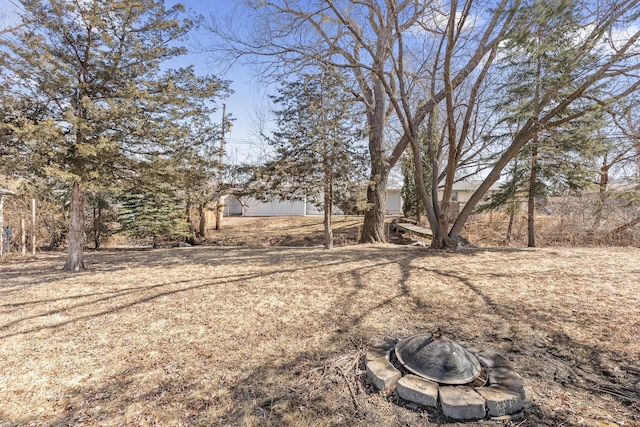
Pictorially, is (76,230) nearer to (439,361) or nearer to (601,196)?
(439,361)

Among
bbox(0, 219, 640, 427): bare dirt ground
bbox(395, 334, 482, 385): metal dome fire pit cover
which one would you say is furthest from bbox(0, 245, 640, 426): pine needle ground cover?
bbox(395, 334, 482, 385): metal dome fire pit cover

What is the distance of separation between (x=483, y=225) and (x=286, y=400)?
13.4 metres

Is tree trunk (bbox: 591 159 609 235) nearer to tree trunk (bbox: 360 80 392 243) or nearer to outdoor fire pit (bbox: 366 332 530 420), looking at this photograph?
tree trunk (bbox: 360 80 392 243)

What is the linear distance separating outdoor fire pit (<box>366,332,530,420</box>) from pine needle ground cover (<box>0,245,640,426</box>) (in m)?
0.08

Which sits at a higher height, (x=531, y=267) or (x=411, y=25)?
(x=411, y=25)

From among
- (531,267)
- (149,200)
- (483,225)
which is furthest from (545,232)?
(149,200)

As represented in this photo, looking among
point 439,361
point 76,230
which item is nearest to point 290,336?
point 439,361

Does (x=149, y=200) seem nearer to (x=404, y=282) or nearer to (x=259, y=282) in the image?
(x=259, y=282)

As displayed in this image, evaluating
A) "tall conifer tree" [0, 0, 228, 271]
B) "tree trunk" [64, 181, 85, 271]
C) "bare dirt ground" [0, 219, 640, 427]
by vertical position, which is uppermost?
"tall conifer tree" [0, 0, 228, 271]

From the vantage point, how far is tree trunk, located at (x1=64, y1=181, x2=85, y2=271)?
5062 mm

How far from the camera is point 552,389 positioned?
2.05 metres

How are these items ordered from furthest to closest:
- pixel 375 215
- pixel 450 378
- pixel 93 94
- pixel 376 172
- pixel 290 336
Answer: pixel 375 215
pixel 376 172
pixel 93 94
pixel 290 336
pixel 450 378

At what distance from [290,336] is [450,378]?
1459mm

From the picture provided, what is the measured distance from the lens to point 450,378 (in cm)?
202
